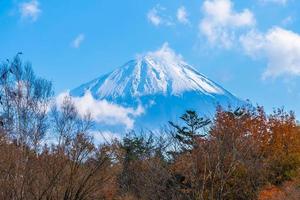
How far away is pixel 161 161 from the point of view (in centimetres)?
2859

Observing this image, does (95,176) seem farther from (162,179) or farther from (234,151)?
(234,151)

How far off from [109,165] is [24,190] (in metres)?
8.71

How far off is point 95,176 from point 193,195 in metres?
5.07

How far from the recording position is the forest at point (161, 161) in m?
18.7

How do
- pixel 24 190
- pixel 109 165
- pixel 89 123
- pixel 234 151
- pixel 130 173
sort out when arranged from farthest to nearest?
pixel 130 173 → pixel 109 165 → pixel 89 123 → pixel 234 151 → pixel 24 190

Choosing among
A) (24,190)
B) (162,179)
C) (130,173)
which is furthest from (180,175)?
(130,173)

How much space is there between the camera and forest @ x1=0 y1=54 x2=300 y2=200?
18.7m

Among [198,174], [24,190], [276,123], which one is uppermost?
[276,123]

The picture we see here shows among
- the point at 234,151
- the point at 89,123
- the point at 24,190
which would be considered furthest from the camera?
the point at 89,123

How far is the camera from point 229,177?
2272 centimetres

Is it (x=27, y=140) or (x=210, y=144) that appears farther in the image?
(x=210, y=144)

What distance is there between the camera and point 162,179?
25.8 meters

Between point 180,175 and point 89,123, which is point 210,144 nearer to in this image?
point 180,175

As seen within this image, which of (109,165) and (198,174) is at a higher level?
(109,165)
